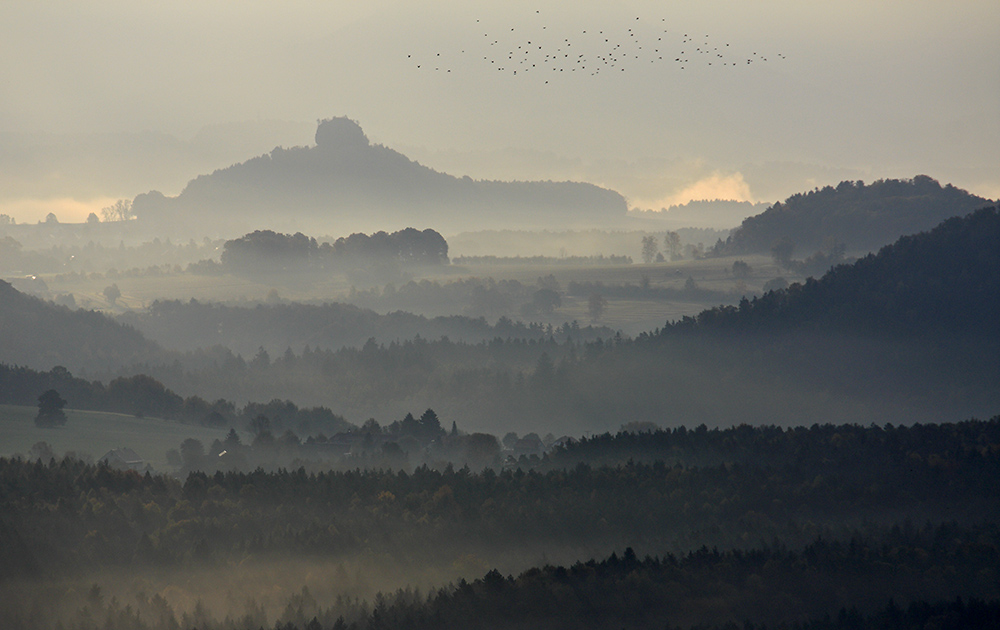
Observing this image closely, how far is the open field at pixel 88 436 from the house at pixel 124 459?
2.17 metres

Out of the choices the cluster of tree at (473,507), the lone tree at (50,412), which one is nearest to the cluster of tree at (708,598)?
the cluster of tree at (473,507)

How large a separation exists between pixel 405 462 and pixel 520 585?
240 ft

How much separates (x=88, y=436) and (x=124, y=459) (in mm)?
17949

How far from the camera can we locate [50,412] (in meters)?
183

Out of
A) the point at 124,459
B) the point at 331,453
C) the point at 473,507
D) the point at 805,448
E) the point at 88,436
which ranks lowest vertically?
the point at 331,453

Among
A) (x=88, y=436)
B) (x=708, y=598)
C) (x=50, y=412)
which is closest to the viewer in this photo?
(x=708, y=598)

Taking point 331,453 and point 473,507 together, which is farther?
point 331,453

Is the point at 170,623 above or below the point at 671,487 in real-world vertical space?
below

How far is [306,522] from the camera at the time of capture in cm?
12900

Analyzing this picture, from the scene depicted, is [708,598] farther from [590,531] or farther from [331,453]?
[331,453]

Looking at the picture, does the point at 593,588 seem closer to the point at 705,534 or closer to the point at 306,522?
the point at 705,534

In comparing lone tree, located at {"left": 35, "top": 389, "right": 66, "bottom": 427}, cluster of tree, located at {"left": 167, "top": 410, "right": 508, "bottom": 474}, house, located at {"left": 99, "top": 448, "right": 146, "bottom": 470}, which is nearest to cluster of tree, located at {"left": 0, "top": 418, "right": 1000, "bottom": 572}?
house, located at {"left": 99, "top": 448, "right": 146, "bottom": 470}

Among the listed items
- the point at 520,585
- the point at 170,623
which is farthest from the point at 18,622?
the point at 520,585

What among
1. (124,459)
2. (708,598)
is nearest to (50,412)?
(124,459)
